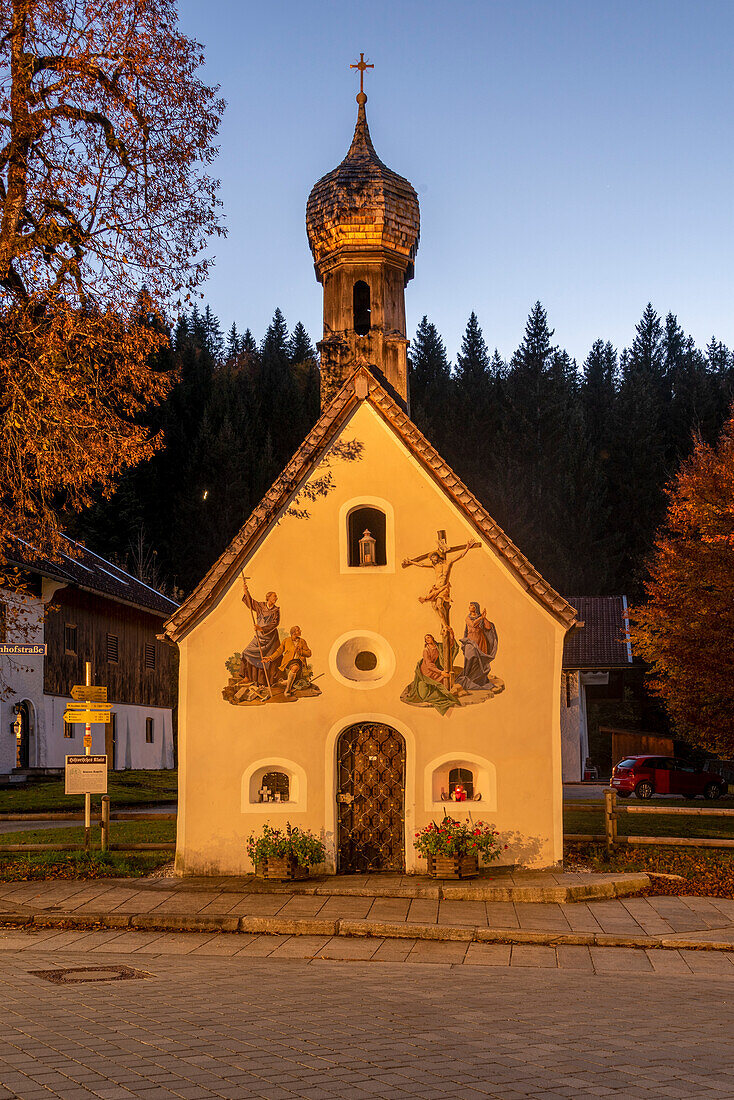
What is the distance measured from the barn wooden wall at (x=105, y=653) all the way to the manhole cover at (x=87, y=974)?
2603cm

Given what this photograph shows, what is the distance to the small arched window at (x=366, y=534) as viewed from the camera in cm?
1922

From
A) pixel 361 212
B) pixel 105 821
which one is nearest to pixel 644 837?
pixel 105 821

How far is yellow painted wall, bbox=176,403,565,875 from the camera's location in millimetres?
18312

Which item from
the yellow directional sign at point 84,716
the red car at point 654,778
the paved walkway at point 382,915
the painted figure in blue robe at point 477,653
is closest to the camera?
the paved walkway at point 382,915

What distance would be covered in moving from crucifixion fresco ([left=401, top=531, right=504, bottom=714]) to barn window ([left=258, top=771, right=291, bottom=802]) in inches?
101

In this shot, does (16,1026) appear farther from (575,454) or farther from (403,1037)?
(575,454)

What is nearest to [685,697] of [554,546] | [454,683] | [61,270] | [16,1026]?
[454,683]

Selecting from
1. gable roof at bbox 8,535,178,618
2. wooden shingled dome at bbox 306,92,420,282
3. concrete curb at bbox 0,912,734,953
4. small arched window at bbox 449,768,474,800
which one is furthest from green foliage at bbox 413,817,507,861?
gable roof at bbox 8,535,178,618

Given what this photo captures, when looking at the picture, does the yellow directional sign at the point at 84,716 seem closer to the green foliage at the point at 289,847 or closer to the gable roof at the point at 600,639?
the green foliage at the point at 289,847

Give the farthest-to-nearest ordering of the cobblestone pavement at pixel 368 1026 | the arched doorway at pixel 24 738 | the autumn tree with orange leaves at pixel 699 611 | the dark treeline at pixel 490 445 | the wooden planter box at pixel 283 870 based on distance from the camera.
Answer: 1. the dark treeline at pixel 490 445
2. the arched doorway at pixel 24 738
3. the autumn tree with orange leaves at pixel 699 611
4. the wooden planter box at pixel 283 870
5. the cobblestone pavement at pixel 368 1026

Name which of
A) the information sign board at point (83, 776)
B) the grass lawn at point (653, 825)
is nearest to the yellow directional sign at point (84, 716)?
the information sign board at point (83, 776)

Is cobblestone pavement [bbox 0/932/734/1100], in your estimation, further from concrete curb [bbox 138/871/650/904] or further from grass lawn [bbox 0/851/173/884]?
grass lawn [bbox 0/851/173/884]

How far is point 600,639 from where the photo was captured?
47.4m

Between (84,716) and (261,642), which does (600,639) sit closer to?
(261,642)
